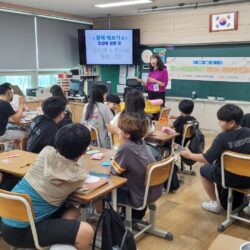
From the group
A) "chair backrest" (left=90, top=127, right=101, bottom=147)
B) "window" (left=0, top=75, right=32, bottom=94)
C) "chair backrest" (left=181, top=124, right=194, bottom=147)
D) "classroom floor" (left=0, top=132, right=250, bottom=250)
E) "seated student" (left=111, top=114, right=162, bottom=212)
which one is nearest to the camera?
"seated student" (left=111, top=114, right=162, bottom=212)

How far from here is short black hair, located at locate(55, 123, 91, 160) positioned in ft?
5.93

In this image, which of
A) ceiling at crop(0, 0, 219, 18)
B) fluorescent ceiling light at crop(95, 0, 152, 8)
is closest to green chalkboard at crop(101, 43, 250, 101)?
ceiling at crop(0, 0, 219, 18)

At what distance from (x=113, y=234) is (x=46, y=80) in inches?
224

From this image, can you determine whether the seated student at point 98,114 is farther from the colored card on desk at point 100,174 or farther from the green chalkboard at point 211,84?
the green chalkboard at point 211,84

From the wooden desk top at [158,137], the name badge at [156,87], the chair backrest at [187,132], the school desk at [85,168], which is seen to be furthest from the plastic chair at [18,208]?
the name badge at [156,87]

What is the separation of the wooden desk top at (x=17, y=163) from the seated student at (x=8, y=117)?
4.75ft

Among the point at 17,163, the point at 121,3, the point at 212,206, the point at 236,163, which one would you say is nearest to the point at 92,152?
the point at 17,163

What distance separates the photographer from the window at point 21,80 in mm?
6430

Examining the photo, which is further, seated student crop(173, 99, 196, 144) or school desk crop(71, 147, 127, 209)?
seated student crop(173, 99, 196, 144)

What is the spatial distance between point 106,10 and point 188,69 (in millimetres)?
2133

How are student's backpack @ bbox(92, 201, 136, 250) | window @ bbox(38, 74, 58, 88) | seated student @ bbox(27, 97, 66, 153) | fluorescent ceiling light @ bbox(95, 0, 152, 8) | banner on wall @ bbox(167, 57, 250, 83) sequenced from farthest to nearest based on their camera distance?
1. window @ bbox(38, 74, 58, 88)
2. banner on wall @ bbox(167, 57, 250, 83)
3. fluorescent ceiling light @ bbox(95, 0, 152, 8)
4. seated student @ bbox(27, 97, 66, 153)
5. student's backpack @ bbox(92, 201, 136, 250)

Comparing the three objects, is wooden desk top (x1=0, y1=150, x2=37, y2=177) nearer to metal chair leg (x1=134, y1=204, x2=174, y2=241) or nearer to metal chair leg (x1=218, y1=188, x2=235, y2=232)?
metal chair leg (x1=134, y1=204, x2=174, y2=241)

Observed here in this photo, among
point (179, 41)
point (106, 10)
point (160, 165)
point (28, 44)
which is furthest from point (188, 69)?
point (160, 165)

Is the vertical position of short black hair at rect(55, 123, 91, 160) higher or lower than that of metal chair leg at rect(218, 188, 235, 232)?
higher
